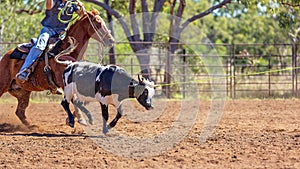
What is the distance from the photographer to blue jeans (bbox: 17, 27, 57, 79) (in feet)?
32.4

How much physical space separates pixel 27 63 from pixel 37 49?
0.33 meters

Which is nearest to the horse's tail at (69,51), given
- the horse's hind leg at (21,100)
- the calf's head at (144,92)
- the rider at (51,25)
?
the rider at (51,25)

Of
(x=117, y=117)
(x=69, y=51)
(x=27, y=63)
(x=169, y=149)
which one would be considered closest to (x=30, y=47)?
(x=27, y=63)

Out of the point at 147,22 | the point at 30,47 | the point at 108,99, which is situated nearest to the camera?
the point at 108,99

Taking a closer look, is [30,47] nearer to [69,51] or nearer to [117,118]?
[69,51]

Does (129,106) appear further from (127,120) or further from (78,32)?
(78,32)

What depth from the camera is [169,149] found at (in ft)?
24.6

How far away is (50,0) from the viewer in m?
9.92

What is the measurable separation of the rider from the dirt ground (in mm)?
1162

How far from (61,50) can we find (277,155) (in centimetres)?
446

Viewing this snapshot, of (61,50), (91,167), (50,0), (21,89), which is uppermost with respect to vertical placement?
(50,0)

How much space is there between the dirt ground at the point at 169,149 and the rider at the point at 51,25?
45.8 inches

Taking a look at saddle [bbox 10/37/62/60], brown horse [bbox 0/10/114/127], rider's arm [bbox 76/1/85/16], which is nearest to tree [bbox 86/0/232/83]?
saddle [bbox 10/37/62/60]

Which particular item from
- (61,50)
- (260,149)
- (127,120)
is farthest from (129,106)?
(260,149)
